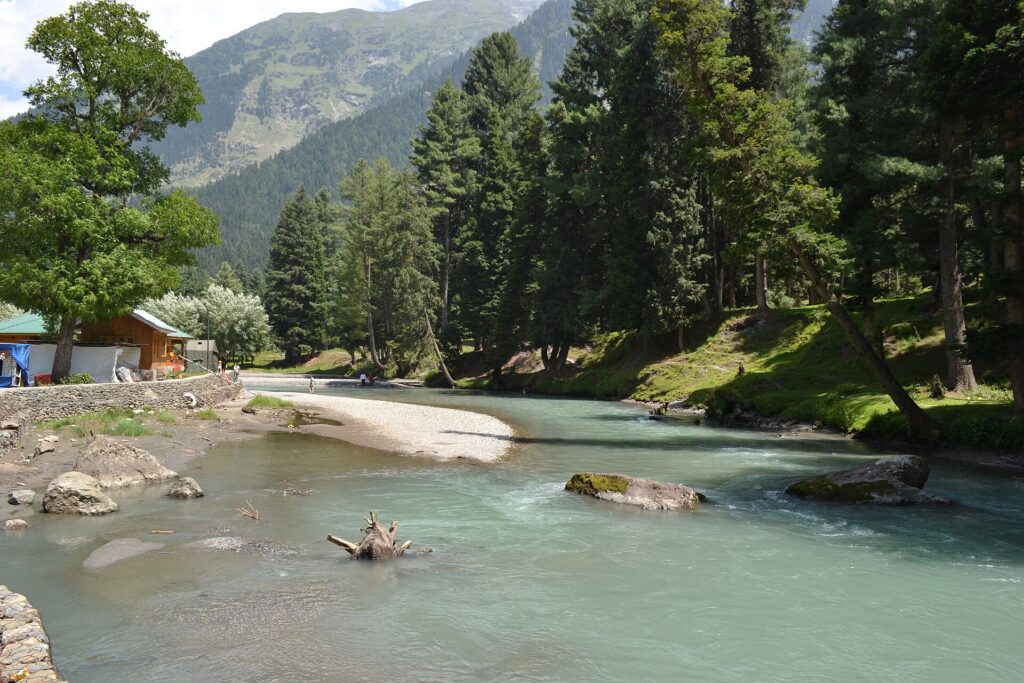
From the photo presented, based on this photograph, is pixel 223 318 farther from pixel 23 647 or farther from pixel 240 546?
pixel 23 647

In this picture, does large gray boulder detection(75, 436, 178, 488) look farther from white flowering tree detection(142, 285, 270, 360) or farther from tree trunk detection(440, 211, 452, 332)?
white flowering tree detection(142, 285, 270, 360)

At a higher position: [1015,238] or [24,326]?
[1015,238]

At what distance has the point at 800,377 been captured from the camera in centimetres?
3656

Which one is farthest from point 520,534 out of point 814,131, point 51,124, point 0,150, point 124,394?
point 814,131

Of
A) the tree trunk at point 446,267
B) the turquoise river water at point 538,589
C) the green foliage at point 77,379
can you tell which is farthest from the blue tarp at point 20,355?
the tree trunk at point 446,267

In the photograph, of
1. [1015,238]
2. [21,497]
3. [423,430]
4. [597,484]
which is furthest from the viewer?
[423,430]

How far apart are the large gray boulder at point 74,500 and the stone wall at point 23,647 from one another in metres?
7.43

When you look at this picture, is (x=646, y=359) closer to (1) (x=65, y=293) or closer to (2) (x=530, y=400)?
(2) (x=530, y=400)

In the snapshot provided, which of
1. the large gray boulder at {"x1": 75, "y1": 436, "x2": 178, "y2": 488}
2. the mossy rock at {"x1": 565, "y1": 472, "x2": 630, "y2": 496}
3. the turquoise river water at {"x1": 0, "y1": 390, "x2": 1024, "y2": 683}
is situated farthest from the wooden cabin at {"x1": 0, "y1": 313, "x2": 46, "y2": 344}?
the mossy rock at {"x1": 565, "y1": 472, "x2": 630, "y2": 496}

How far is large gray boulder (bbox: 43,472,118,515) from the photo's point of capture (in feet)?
50.8

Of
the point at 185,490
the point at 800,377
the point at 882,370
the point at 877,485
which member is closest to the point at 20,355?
the point at 185,490

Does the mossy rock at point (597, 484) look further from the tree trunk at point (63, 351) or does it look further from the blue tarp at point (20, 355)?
the blue tarp at point (20, 355)

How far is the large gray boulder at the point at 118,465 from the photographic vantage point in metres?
18.4

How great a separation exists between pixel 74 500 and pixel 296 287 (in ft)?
267
